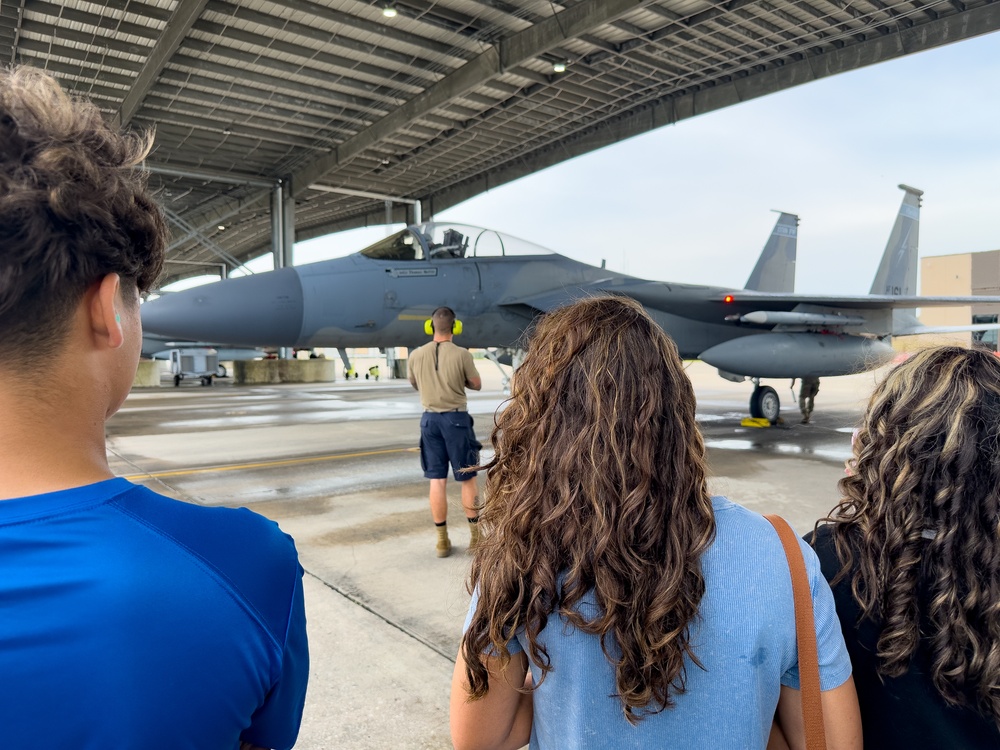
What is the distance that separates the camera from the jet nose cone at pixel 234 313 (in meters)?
7.39

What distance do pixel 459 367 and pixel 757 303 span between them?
721 cm

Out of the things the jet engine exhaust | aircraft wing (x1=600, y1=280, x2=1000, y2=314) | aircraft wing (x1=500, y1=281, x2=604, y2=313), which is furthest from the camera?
aircraft wing (x1=600, y1=280, x2=1000, y2=314)

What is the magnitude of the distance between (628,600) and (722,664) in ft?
0.63

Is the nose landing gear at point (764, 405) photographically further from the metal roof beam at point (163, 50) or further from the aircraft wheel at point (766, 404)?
the metal roof beam at point (163, 50)

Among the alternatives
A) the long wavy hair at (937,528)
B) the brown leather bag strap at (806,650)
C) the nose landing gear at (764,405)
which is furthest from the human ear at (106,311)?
the nose landing gear at (764,405)

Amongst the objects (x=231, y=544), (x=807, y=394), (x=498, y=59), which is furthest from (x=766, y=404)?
(x=231, y=544)

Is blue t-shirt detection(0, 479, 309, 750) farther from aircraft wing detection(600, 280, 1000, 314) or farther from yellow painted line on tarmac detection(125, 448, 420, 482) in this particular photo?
aircraft wing detection(600, 280, 1000, 314)

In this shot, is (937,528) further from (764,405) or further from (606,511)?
(764,405)

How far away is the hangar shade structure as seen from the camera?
11.3 m

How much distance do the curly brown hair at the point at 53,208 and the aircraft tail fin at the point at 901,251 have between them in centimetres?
1598

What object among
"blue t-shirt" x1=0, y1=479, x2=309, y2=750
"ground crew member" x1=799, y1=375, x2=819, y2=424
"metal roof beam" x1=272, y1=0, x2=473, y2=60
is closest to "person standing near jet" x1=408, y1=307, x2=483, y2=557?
"blue t-shirt" x1=0, y1=479, x2=309, y2=750

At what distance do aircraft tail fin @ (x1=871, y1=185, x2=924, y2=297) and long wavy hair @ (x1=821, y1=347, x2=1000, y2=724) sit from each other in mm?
14855

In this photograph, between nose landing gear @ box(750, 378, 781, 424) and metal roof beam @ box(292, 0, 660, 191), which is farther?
nose landing gear @ box(750, 378, 781, 424)

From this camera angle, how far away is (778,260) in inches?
599
